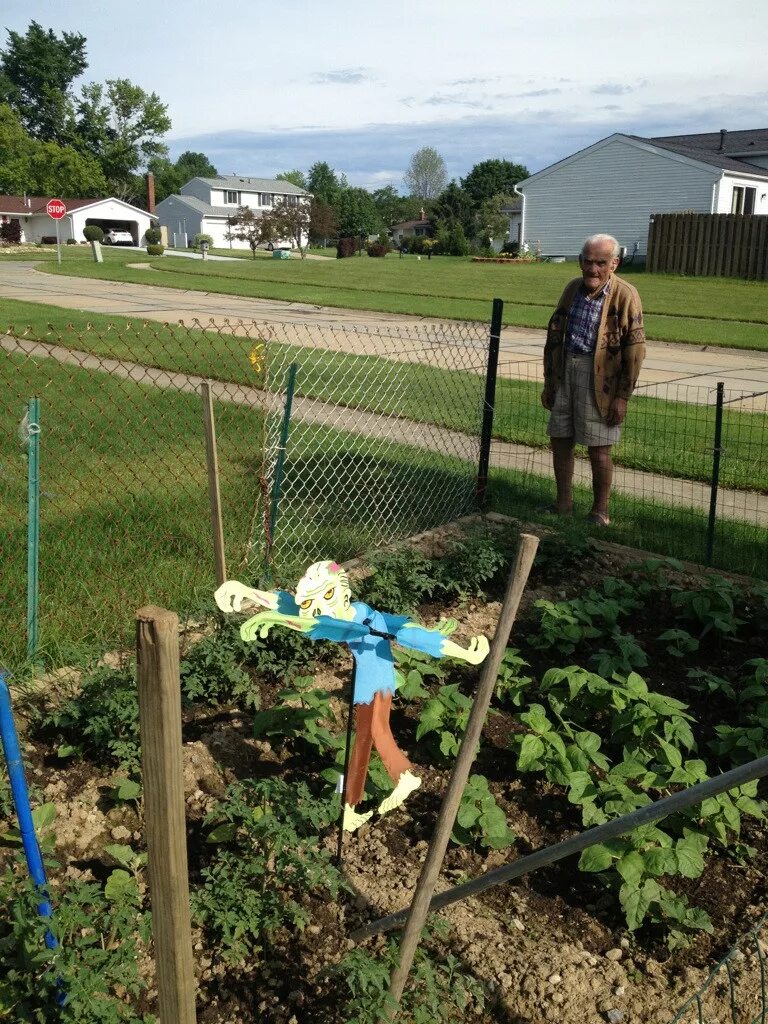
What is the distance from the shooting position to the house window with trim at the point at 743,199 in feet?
110

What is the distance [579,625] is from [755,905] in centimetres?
156

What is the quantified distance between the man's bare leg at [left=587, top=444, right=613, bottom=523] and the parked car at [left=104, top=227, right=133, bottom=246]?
5994cm

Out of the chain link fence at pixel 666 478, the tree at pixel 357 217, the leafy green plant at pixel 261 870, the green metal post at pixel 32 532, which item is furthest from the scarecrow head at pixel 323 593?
the tree at pixel 357 217

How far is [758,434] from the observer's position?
8383 mm

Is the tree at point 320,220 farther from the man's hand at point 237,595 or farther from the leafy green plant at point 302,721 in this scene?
the man's hand at point 237,595

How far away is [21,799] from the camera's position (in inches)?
81.3

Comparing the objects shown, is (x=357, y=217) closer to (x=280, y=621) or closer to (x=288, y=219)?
(x=288, y=219)

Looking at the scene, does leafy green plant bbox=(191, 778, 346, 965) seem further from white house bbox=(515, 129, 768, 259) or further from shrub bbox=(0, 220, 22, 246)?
shrub bbox=(0, 220, 22, 246)

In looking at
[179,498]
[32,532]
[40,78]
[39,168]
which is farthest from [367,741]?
[40,78]

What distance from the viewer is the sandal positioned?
5766 millimetres

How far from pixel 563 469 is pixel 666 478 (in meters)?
1.61

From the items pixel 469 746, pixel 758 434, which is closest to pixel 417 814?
pixel 469 746

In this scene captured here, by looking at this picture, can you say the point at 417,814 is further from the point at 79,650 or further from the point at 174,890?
the point at 174,890

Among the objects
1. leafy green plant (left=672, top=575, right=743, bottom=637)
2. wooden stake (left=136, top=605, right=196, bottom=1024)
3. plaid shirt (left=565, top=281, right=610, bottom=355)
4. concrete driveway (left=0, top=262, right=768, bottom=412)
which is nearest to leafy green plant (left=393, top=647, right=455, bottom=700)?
leafy green plant (left=672, top=575, right=743, bottom=637)
